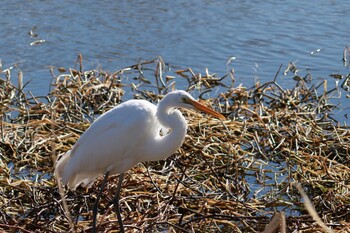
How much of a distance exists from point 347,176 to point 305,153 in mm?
396

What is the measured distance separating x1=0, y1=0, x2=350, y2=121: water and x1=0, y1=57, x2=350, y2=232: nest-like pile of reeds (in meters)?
0.50

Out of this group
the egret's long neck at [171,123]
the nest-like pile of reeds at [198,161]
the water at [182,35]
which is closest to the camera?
the egret's long neck at [171,123]

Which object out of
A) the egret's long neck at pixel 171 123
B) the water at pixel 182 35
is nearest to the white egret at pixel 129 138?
the egret's long neck at pixel 171 123

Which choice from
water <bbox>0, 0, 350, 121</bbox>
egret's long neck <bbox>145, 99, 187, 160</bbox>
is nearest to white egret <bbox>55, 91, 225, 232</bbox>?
egret's long neck <bbox>145, 99, 187, 160</bbox>

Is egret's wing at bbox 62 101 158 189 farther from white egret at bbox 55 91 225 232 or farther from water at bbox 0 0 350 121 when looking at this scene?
water at bbox 0 0 350 121

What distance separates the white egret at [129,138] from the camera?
4.42 meters

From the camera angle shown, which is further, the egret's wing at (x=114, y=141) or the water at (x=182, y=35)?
the water at (x=182, y=35)

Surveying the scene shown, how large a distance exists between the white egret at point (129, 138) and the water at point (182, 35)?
9.87 feet

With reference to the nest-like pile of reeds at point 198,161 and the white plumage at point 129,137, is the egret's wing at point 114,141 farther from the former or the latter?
the nest-like pile of reeds at point 198,161

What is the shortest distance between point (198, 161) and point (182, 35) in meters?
3.82

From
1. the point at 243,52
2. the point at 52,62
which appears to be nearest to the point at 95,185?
the point at 52,62

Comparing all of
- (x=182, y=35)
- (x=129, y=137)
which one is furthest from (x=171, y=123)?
(x=182, y=35)

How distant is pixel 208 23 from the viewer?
985cm

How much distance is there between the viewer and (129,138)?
4516mm
